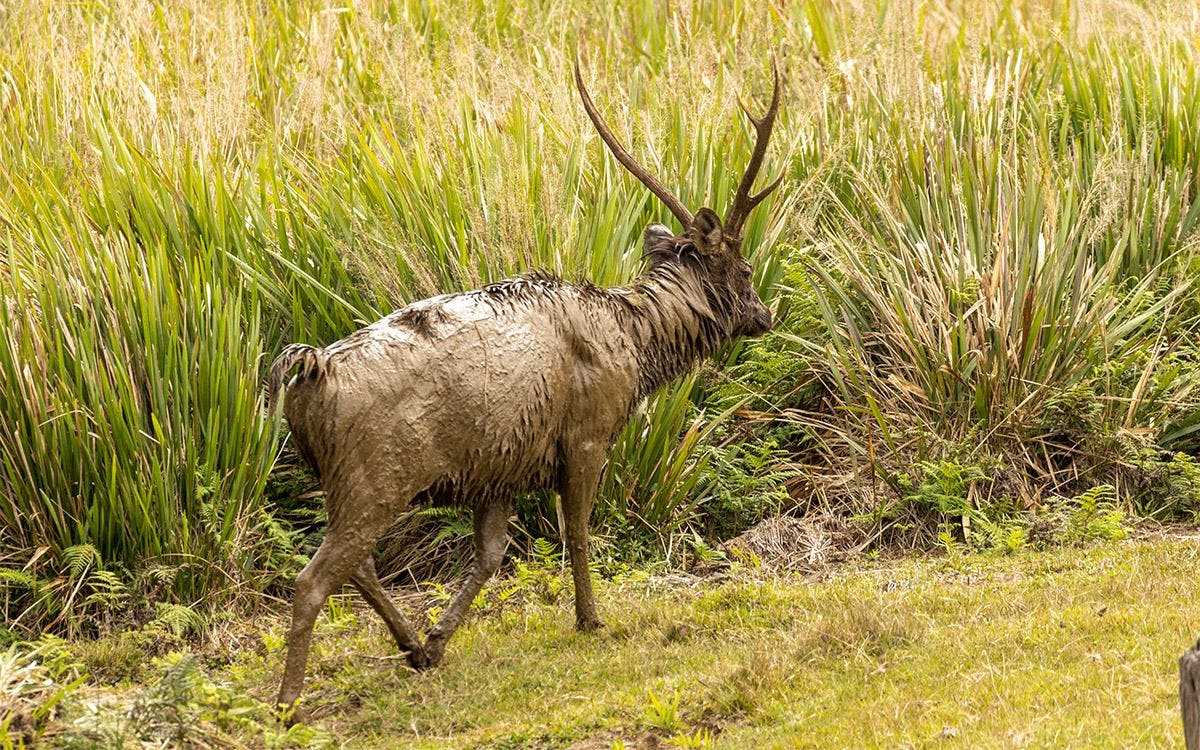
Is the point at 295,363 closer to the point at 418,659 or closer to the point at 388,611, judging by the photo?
the point at 388,611

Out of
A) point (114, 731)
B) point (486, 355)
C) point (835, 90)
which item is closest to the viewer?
point (114, 731)

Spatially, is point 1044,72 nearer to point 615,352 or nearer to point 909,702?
point 615,352

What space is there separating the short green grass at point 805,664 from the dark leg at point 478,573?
0.45 ft

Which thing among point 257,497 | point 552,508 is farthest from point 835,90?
point 257,497

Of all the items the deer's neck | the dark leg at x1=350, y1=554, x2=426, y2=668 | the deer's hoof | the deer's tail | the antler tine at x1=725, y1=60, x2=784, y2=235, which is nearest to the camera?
the deer's tail

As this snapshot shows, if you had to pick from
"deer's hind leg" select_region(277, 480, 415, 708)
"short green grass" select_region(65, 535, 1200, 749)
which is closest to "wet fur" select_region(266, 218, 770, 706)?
"deer's hind leg" select_region(277, 480, 415, 708)

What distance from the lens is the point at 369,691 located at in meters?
5.92

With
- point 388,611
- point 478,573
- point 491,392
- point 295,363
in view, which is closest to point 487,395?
point 491,392

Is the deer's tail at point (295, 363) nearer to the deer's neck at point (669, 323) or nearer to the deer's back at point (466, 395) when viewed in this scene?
the deer's back at point (466, 395)

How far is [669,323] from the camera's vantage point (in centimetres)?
660

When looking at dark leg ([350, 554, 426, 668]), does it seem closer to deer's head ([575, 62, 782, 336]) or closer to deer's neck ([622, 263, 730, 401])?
deer's neck ([622, 263, 730, 401])

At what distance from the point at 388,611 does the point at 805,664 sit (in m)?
1.73

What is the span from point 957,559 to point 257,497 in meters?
3.53

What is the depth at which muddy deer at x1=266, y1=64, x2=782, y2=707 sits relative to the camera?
5469mm
